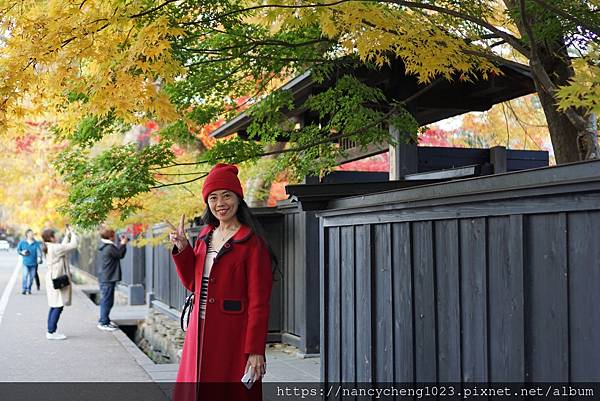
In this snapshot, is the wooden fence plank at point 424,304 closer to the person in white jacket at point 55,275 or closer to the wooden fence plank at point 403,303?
the wooden fence plank at point 403,303

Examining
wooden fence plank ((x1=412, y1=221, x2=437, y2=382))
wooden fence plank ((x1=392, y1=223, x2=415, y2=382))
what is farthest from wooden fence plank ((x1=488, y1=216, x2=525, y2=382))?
wooden fence plank ((x1=392, y1=223, x2=415, y2=382))

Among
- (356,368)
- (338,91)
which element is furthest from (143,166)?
(356,368)

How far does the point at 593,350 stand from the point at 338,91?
17.9 ft

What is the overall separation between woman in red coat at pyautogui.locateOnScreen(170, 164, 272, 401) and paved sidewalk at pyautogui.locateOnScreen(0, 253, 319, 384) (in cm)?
427

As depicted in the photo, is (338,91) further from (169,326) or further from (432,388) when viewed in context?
(169,326)

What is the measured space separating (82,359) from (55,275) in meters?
2.41

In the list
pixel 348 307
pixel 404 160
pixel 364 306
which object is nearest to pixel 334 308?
pixel 348 307

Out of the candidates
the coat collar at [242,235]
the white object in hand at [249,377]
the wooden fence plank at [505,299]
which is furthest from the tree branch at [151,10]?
the wooden fence plank at [505,299]

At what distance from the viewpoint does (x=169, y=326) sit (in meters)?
14.9

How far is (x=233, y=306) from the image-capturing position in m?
4.72

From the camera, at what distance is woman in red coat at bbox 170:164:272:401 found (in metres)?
4.67

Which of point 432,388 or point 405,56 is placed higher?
point 405,56

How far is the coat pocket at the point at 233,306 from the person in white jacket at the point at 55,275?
885 centimetres

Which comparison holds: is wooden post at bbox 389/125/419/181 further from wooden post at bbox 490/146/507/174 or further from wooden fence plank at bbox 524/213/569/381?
wooden fence plank at bbox 524/213/569/381
